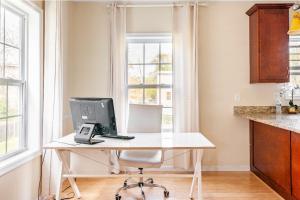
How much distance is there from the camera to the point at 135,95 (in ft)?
13.2

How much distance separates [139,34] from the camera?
3.91 m

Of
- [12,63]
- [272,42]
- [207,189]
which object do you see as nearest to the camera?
[12,63]

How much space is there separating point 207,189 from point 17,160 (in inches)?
87.1

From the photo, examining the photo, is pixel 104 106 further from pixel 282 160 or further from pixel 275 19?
pixel 275 19

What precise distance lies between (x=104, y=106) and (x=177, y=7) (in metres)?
2.22

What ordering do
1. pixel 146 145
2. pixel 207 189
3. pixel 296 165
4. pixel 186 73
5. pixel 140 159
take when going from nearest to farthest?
pixel 146 145, pixel 296 165, pixel 140 159, pixel 207 189, pixel 186 73

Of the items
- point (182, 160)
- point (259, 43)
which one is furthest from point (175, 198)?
point (259, 43)

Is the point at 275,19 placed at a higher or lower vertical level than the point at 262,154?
higher

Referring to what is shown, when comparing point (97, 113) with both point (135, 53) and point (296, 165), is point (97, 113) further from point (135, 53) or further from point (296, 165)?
point (296, 165)

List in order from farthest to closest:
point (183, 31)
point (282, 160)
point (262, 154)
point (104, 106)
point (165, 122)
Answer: point (165, 122)
point (183, 31)
point (262, 154)
point (282, 160)
point (104, 106)

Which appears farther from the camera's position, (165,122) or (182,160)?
(165,122)

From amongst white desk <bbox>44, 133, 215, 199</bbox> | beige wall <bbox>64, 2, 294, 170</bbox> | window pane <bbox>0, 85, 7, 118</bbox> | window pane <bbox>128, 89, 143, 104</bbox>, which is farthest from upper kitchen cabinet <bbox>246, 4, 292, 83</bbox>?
window pane <bbox>0, 85, 7, 118</bbox>

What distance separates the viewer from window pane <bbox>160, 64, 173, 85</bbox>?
13.1 ft

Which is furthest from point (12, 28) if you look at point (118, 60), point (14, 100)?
point (118, 60)
